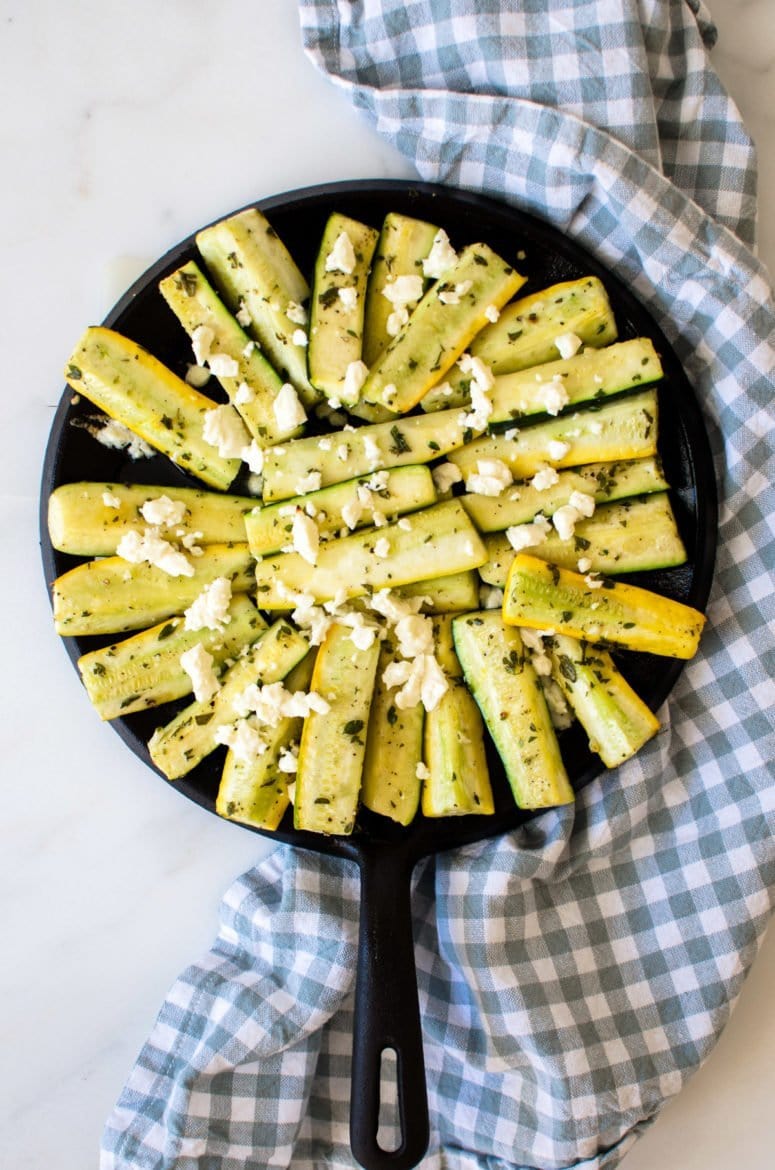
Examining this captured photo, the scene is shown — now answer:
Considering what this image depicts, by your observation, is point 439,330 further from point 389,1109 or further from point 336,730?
point 389,1109

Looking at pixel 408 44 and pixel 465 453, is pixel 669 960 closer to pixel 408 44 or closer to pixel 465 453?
pixel 465 453

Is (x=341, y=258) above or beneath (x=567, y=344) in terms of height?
above

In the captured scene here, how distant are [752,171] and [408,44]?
0.77 metres

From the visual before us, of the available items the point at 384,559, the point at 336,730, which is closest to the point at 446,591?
the point at 384,559

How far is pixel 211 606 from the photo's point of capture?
6.28 ft

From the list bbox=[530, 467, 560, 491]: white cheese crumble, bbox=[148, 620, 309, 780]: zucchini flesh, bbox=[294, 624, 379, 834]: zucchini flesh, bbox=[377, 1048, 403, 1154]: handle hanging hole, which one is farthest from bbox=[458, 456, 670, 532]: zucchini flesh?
bbox=[377, 1048, 403, 1154]: handle hanging hole

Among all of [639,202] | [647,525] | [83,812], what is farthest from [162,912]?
[639,202]

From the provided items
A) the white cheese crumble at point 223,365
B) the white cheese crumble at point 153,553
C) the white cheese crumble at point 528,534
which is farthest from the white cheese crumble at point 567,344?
the white cheese crumble at point 153,553

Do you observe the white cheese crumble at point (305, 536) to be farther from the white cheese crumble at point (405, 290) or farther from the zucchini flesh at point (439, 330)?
the white cheese crumble at point (405, 290)

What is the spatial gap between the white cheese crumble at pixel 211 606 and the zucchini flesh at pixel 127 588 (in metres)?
0.05

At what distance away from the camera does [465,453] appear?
1.92m

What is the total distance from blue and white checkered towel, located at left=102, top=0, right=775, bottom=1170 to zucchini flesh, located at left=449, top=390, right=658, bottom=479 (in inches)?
9.1

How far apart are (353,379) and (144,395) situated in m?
0.44

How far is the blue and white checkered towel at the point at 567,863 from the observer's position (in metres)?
1.92
